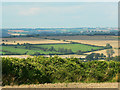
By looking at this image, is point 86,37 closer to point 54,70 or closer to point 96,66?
point 96,66

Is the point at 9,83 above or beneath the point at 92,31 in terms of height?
beneath

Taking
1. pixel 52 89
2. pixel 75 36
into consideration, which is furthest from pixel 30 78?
pixel 75 36

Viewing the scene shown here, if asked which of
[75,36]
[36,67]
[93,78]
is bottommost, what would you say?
[93,78]

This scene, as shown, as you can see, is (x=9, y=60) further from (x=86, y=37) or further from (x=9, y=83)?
(x=86, y=37)

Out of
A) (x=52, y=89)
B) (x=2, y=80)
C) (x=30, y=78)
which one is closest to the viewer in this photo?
(x=52, y=89)

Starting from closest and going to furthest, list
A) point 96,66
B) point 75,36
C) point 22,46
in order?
point 96,66
point 22,46
point 75,36

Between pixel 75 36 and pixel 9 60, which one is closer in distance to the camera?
pixel 9 60

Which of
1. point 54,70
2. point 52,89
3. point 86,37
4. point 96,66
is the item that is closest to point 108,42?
point 86,37
